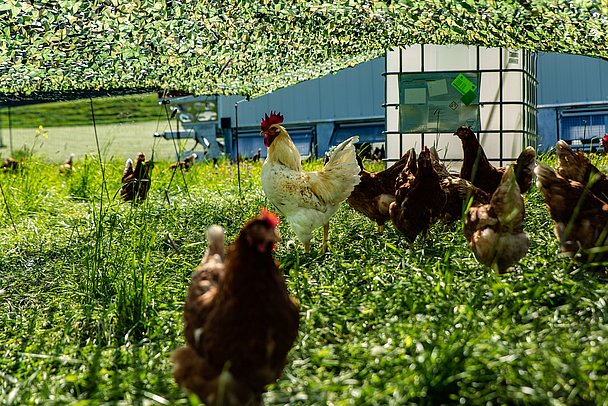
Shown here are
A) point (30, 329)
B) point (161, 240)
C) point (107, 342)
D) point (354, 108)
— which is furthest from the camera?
point (354, 108)

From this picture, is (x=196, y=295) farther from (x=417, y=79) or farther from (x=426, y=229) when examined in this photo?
(x=417, y=79)

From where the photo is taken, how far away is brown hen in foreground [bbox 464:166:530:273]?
11.3 ft

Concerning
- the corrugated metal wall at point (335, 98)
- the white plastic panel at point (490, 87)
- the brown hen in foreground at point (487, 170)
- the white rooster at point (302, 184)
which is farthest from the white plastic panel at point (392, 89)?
the corrugated metal wall at point (335, 98)

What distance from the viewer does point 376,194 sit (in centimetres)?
533

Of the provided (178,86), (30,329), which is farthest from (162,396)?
(178,86)

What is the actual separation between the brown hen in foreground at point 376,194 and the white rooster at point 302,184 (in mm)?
407

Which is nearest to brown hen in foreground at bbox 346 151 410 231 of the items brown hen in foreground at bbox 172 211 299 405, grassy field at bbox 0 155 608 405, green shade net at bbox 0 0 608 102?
grassy field at bbox 0 155 608 405

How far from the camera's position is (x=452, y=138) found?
7.21 metres

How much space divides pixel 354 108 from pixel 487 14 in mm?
9886

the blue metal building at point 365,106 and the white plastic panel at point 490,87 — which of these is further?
the blue metal building at point 365,106

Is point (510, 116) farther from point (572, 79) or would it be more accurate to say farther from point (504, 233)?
point (572, 79)

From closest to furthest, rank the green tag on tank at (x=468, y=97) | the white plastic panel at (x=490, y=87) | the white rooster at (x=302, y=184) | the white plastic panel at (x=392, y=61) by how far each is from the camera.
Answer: the white rooster at (x=302, y=184) < the green tag on tank at (x=468, y=97) < the white plastic panel at (x=490, y=87) < the white plastic panel at (x=392, y=61)

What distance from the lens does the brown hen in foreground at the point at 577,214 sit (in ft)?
11.2

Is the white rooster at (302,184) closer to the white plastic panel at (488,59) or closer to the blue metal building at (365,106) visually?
the white plastic panel at (488,59)
